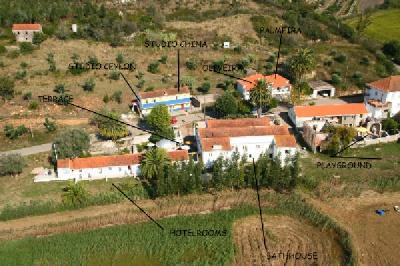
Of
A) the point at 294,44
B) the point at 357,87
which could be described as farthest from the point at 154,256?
the point at 294,44

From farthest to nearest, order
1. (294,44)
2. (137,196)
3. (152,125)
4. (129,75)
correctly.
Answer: (294,44), (129,75), (152,125), (137,196)

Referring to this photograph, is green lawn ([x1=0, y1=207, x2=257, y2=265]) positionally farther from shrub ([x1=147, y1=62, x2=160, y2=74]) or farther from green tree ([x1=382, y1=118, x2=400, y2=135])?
shrub ([x1=147, y1=62, x2=160, y2=74])

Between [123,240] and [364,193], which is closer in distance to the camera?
[123,240]

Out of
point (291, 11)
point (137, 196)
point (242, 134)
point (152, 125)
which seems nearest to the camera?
point (137, 196)

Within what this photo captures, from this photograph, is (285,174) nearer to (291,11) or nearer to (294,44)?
(294,44)

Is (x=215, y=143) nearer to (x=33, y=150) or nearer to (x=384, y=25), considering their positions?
(x=33, y=150)

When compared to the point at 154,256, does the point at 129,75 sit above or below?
above
